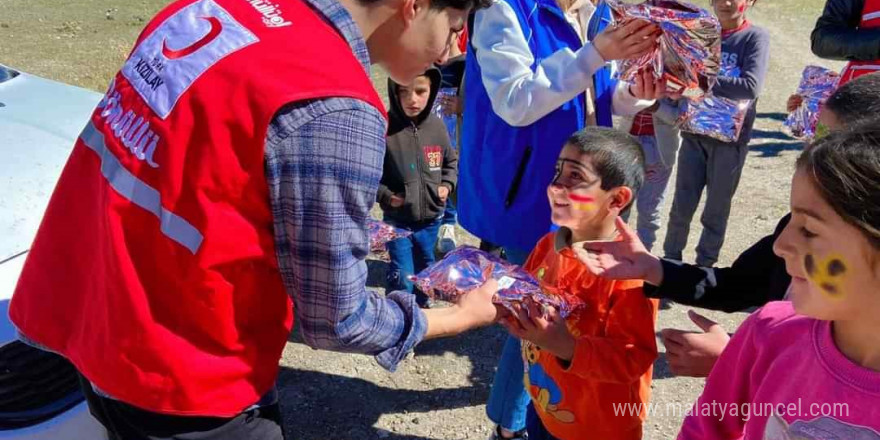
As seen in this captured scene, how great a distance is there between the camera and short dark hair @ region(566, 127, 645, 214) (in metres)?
2.51

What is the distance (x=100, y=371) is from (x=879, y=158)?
1612mm

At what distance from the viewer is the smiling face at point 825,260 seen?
1.39 m

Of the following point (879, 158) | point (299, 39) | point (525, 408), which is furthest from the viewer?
point (525, 408)

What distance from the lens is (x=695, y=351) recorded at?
6.77 ft

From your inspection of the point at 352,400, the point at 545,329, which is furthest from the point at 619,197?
the point at 352,400

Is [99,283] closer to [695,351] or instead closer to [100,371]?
[100,371]

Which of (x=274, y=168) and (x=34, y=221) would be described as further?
(x=34, y=221)

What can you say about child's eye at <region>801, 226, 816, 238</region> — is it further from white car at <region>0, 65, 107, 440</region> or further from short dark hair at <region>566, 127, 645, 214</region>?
white car at <region>0, 65, 107, 440</region>

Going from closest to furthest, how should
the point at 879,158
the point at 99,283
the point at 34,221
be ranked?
1. the point at 879,158
2. the point at 99,283
3. the point at 34,221

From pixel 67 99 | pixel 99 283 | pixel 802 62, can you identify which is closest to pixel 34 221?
pixel 67 99

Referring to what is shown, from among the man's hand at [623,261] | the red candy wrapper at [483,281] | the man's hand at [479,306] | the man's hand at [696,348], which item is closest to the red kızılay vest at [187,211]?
the man's hand at [479,306]

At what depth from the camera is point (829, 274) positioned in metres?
1.43

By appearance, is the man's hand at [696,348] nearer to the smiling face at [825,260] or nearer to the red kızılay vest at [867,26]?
the smiling face at [825,260]

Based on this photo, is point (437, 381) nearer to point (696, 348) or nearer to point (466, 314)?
point (466, 314)
